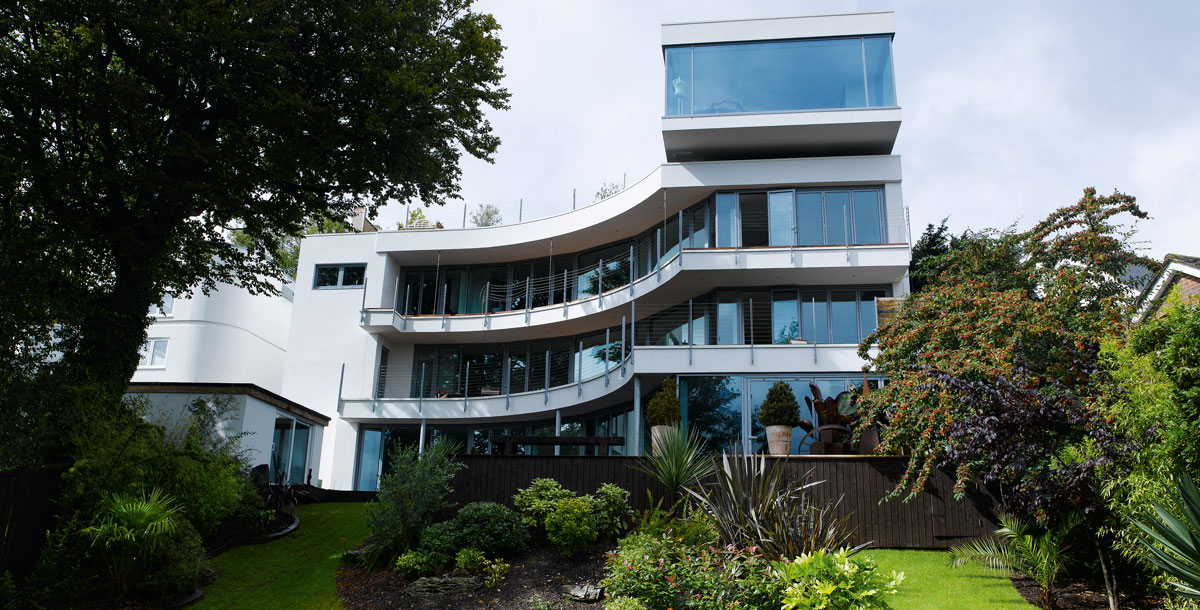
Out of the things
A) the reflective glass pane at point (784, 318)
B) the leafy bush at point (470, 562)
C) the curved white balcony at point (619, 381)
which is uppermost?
the reflective glass pane at point (784, 318)

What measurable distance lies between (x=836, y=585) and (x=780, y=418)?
7.93m

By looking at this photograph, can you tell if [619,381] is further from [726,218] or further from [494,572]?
[494,572]

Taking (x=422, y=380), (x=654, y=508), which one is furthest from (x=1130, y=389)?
(x=422, y=380)

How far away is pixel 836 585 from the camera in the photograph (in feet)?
23.3

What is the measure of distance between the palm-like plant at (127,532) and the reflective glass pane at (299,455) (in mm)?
10205

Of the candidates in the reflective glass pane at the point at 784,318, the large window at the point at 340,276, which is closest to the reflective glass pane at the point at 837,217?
the reflective glass pane at the point at 784,318

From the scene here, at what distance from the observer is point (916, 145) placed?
20.3 meters

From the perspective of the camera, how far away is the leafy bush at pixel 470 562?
34.3ft

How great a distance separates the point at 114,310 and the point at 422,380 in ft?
38.6

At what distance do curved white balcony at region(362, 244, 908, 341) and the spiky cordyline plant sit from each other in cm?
981

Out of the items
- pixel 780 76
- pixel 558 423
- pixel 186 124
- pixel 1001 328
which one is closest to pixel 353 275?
pixel 558 423

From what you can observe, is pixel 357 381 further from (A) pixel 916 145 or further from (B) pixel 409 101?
(A) pixel 916 145

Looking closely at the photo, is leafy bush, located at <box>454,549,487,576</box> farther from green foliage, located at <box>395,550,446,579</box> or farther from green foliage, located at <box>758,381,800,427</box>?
green foliage, located at <box>758,381,800,427</box>

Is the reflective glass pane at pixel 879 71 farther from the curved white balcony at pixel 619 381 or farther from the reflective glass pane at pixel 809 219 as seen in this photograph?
the curved white balcony at pixel 619 381
